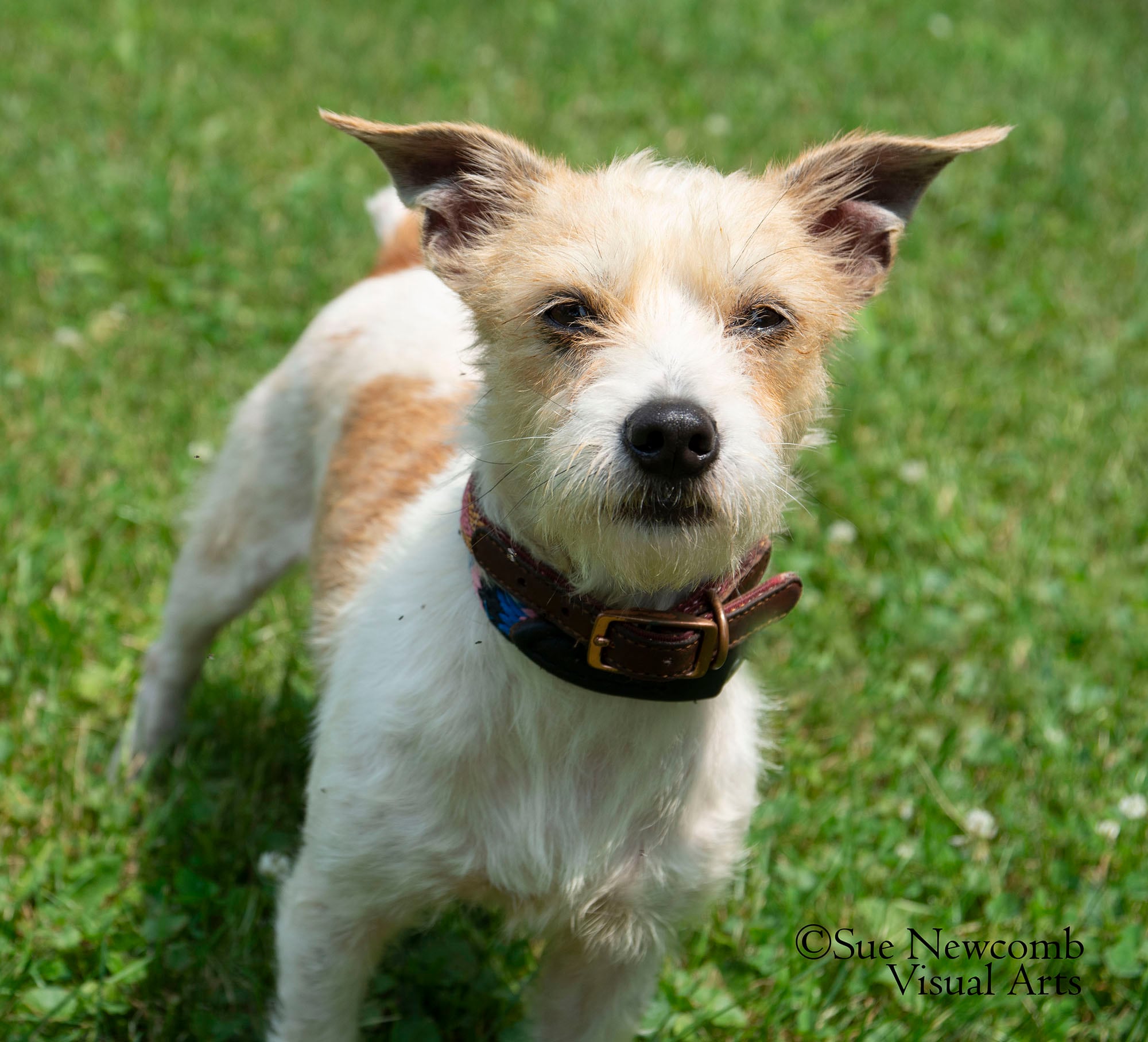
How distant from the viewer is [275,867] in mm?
3152

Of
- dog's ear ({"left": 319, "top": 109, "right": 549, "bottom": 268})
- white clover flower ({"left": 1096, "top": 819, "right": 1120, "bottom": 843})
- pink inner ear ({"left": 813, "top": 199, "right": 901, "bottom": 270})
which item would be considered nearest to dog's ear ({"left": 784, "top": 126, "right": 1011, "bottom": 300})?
pink inner ear ({"left": 813, "top": 199, "right": 901, "bottom": 270})

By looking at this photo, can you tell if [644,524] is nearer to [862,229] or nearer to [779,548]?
[862,229]

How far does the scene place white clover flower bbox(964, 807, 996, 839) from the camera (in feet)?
11.4

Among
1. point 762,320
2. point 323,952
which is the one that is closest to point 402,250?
point 762,320

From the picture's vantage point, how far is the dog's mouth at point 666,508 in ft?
6.70

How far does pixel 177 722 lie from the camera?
3752 millimetres

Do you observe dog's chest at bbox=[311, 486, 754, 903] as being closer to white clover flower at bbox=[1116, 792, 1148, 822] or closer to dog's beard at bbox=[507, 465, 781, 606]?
dog's beard at bbox=[507, 465, 781, 606]

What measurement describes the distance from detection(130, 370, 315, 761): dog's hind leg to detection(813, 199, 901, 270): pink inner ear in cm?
166

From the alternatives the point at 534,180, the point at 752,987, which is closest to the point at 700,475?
the point at 534,180

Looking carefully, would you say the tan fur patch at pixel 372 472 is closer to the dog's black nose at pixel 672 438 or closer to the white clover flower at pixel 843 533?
the dog's black nose at pixel 672 438

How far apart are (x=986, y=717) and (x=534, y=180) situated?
2.49 meters

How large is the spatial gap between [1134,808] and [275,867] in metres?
2.45

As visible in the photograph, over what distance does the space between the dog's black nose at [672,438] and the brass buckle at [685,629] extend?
0.96 ft

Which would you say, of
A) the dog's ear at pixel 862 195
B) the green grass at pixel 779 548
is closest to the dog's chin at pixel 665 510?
the dog's ear at pixel 862 195
